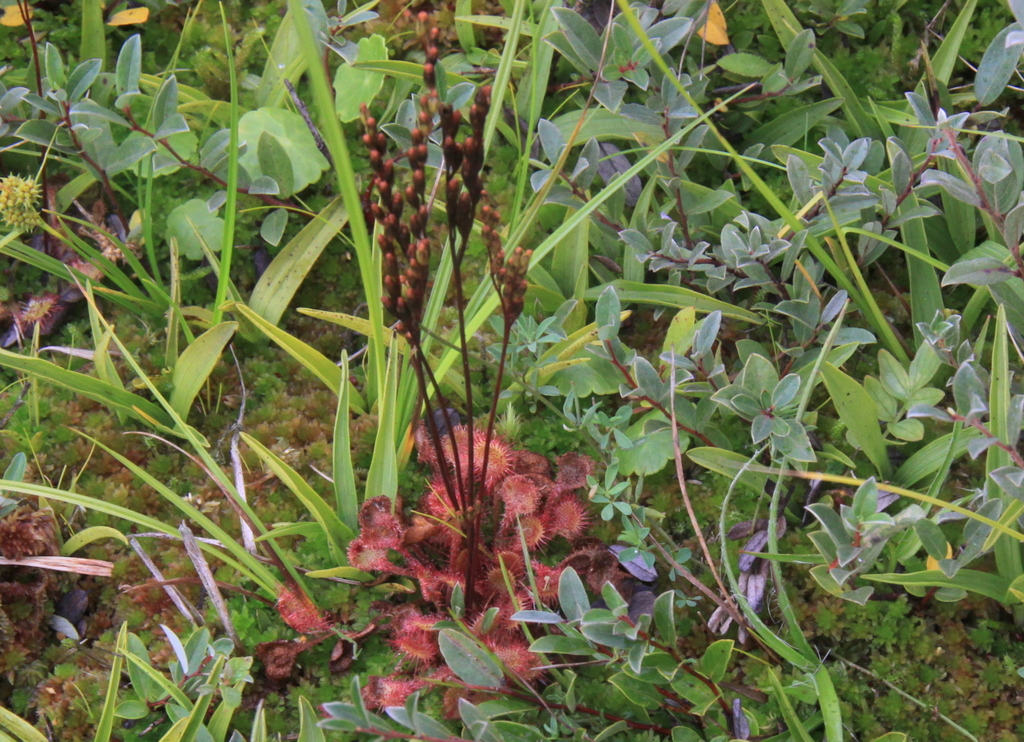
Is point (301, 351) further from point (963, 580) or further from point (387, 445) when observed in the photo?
point (963, 580)

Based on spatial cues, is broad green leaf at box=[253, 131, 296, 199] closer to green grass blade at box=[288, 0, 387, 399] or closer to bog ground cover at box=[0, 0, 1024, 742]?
bog ground cover at box=[0, 0, 1024, 742]

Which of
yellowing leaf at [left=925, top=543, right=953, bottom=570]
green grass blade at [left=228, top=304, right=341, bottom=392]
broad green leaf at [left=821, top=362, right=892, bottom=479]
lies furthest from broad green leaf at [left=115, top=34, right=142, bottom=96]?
yellowing leaf at [left=925, top=543, right=953, bottom=570]

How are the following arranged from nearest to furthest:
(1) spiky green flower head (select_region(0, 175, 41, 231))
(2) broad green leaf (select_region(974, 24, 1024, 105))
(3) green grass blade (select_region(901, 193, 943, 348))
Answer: (2) broad green leaf (select_region(974, 24, 1024, 105)) < (3) green grass blade (select_region(901, 193, 943, 348)) < (1) spiky green flower head (select_region(0, 175, 41, 231))

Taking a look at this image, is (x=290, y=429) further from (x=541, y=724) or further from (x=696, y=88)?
(x=696, y=88)

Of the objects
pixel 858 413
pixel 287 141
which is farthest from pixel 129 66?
pixel 858 413

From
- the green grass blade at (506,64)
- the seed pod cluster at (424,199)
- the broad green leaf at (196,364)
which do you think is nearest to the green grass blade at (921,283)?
the green grass blade at (506,64)

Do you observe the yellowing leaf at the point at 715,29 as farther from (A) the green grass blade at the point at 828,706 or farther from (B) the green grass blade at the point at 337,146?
(A) the green grass blade at the point at 828,706

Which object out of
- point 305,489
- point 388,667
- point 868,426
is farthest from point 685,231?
point 388,667
